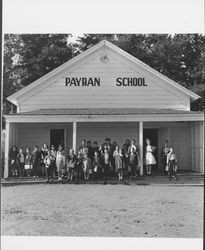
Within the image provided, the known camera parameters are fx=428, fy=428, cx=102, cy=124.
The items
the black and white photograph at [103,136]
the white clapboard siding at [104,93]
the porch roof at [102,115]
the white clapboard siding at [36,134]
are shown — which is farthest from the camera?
the porch roof at [102,115]

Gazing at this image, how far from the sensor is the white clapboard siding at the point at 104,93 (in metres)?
9.20

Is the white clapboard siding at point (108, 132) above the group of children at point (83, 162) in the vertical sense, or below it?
above

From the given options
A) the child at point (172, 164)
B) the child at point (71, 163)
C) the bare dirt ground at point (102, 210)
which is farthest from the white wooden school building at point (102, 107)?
the bare dirt ground at point (102, 210)

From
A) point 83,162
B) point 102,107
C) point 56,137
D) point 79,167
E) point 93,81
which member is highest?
point 93,81

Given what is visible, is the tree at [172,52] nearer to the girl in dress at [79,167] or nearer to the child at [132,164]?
the child at [132,164]

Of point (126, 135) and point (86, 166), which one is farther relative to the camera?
point (126, 135)

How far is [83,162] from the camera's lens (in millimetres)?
8281

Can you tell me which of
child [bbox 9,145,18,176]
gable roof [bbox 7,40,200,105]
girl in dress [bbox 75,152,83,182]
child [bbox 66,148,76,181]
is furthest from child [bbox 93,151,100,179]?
gable roof [bbox 7,40,200,105]

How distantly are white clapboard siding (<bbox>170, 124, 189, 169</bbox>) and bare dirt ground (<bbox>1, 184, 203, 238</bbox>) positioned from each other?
0.49 m

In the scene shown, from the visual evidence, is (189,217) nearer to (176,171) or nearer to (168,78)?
(176,171)

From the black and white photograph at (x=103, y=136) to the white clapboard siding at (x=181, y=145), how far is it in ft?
0.08

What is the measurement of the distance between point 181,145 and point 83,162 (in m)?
2.07

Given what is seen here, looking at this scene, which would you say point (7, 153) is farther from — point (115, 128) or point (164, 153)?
point (164, 153)

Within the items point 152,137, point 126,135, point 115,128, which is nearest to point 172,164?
point 152,137
